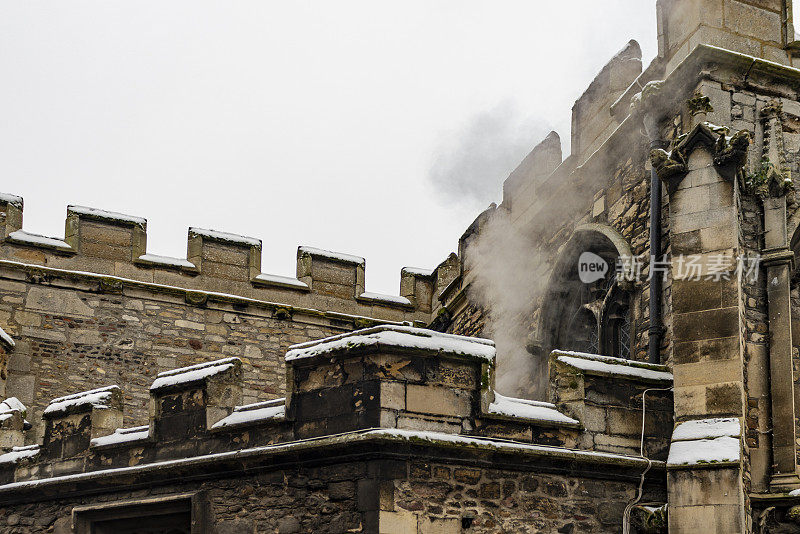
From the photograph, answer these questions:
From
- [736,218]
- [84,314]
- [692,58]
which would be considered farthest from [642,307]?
[84,314]

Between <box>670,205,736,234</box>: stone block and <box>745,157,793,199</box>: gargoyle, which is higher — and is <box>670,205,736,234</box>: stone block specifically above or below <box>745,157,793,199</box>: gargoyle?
below

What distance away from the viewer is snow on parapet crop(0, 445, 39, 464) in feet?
30.3

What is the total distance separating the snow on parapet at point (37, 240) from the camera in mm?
13469

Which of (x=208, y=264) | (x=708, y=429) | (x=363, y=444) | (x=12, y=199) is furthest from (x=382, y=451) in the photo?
(x=12, y=199)

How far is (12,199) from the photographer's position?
13.8 metres

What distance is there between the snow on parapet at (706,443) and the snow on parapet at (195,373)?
3304 millimetres

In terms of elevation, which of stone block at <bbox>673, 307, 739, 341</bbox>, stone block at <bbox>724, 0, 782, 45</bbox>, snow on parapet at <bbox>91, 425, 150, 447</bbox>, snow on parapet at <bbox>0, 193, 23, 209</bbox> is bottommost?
snow on parapet at <bbox>91, 425, 150, 447</bbox>

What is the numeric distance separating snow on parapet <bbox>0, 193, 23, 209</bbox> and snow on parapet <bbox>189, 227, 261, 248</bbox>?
2181 mm

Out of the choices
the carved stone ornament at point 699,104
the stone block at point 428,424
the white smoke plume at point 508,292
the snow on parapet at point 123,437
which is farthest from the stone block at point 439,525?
the white smoke plume at point 508,292

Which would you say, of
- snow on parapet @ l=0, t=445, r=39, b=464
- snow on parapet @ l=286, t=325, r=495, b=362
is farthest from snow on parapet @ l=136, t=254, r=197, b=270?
snow on parapet @ l=286, t=325, r=495, b=362

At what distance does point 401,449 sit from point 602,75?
5623mm

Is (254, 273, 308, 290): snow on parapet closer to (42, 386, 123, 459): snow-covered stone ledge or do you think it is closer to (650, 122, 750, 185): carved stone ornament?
(42, 386, 123, 459): snow-covered stone ledge

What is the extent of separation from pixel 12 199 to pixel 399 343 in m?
8.20

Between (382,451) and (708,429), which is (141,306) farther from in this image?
(708,429)
